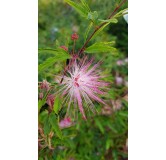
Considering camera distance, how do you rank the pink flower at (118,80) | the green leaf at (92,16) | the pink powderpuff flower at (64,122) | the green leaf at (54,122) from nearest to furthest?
the green leaf at (92,16)
the green leaf at (54,122)
the pink powderpuff flower at (64,122)
the pink flower at (118,80)

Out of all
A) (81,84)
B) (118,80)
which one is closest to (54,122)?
(81,84)

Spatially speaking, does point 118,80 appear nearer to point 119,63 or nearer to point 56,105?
point 119,63

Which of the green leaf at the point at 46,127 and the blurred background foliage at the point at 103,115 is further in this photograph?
the blurred background foliage at the point at 103,115

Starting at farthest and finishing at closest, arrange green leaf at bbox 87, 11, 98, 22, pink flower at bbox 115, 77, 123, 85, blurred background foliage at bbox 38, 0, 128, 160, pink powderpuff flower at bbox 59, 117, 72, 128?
pink flower at bbox 115, 77, 123, 85
blurred background foliage at bbox 38, 0, 128, 160
pink powderpuff flower at bbox 59, 117, 72, 128
green leaf at bbox 87, 11, 98, 22

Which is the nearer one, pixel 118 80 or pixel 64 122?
pixel 64 122

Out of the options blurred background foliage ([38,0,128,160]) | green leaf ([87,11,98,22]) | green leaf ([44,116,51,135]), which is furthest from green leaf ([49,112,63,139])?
blurred background foliage ([38,0,128,160])

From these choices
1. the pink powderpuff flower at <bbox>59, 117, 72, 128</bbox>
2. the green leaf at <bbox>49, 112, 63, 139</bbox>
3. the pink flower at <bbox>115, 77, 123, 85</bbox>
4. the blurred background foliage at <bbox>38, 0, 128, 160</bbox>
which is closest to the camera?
the green leaf at <bbox>49, 112, 63, 139</bbox>

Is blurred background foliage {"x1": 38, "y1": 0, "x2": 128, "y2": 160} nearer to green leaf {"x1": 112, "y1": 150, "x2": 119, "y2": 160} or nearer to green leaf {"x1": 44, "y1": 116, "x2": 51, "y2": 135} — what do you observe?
green leaf {"x1": 112, "y1": 150, "x2": 119, "y2": 160}

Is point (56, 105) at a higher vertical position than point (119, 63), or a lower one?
lower

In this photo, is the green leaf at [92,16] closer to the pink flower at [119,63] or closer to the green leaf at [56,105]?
the green leaf at [56,105]

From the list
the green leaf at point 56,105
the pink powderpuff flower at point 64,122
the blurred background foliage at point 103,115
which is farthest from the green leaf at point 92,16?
the blurred background foliage at point 103,115
